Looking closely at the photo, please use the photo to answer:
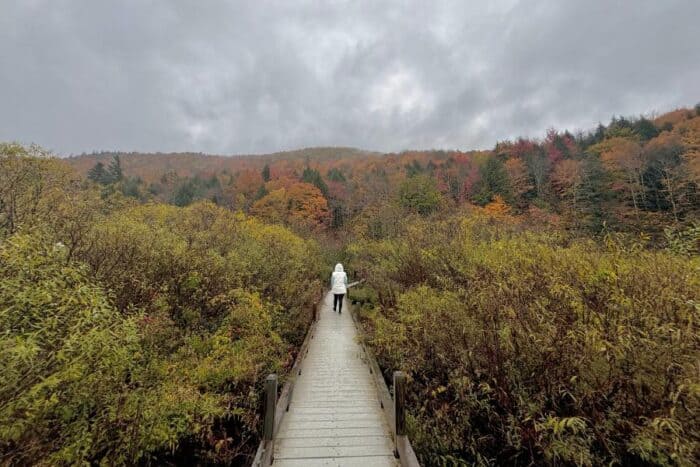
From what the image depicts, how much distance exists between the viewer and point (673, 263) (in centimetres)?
414

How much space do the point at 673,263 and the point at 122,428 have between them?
297 inches

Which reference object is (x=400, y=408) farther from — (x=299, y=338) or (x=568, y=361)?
(x=299, y=338)

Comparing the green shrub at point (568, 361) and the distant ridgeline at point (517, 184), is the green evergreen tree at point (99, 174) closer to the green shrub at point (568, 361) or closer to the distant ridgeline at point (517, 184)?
the distant ridgeline at point (517, 184)

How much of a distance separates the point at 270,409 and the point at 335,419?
131 cm

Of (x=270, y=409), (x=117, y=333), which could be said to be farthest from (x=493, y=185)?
(x=117, y=333)

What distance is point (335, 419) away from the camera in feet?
16.6

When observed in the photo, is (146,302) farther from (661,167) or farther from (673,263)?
(661,167)

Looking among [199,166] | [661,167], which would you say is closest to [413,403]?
[661,167]

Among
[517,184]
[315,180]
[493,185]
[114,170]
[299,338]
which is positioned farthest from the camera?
[114,170]

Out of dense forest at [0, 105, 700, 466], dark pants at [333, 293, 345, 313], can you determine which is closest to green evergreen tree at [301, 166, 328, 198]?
A: dark pants at [333, 293, 345, 313]

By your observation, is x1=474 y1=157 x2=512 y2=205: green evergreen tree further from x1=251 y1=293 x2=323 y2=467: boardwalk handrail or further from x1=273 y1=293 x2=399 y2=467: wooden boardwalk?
x1=251 y1=293 x2=323 y2=467: boardwalk handrail

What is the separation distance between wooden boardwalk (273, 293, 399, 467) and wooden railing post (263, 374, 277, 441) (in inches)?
11.6

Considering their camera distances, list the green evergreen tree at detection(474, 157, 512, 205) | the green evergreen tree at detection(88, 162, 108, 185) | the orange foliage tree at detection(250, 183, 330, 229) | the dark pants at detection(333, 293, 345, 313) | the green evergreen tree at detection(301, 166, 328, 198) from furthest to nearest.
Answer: the green evergreen tree at detection(88, 162, 108, 185) < the green evergreen tree at detection(301, 166, 328, 198) < the green evergreen tree at detection(474, 157, 512, 205) < the orange foliage tree at detection(250, 183, 330, 229) < the dark pants at detection(333, 293, 345, 313)

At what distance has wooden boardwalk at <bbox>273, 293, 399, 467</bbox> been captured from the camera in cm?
414
